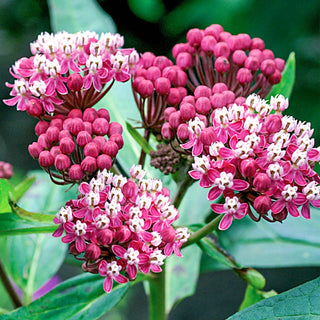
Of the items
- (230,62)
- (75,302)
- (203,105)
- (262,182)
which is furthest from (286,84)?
(75,302)

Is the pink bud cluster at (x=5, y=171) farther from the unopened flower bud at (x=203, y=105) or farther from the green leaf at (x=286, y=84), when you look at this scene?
the green leaf at (x=286, y=84)

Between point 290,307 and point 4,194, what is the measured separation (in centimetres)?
53

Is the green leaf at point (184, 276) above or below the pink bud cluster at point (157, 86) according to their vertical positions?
below

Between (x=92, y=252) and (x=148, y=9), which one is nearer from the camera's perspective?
(x=92, y=252)

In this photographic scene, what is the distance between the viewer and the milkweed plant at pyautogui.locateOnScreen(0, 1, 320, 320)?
79 centimetres

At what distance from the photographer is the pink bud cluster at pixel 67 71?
2.92 feet

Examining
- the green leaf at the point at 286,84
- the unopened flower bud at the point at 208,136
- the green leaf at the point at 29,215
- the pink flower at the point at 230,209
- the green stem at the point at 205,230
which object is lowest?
the green stem at the point at 205,230

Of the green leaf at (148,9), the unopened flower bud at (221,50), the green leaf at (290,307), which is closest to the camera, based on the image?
the green leaf at (290,307)

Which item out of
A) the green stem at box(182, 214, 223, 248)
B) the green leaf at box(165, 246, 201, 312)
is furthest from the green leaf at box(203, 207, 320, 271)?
the green stem at box(182, 214, 223, 248)

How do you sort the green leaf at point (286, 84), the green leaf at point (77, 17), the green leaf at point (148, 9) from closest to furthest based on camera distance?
the green leaf at point (286, 84), the green leaf at point (77, 17), the green leaf at point (148, 9)

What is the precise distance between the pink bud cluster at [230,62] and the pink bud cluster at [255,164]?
166 millimetres

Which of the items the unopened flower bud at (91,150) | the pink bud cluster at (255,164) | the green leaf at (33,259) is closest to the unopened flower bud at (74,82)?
the unopened flower bud at (91,150)

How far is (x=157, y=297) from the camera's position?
1075 millimetres

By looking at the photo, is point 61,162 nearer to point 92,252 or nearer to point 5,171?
point 92,252
